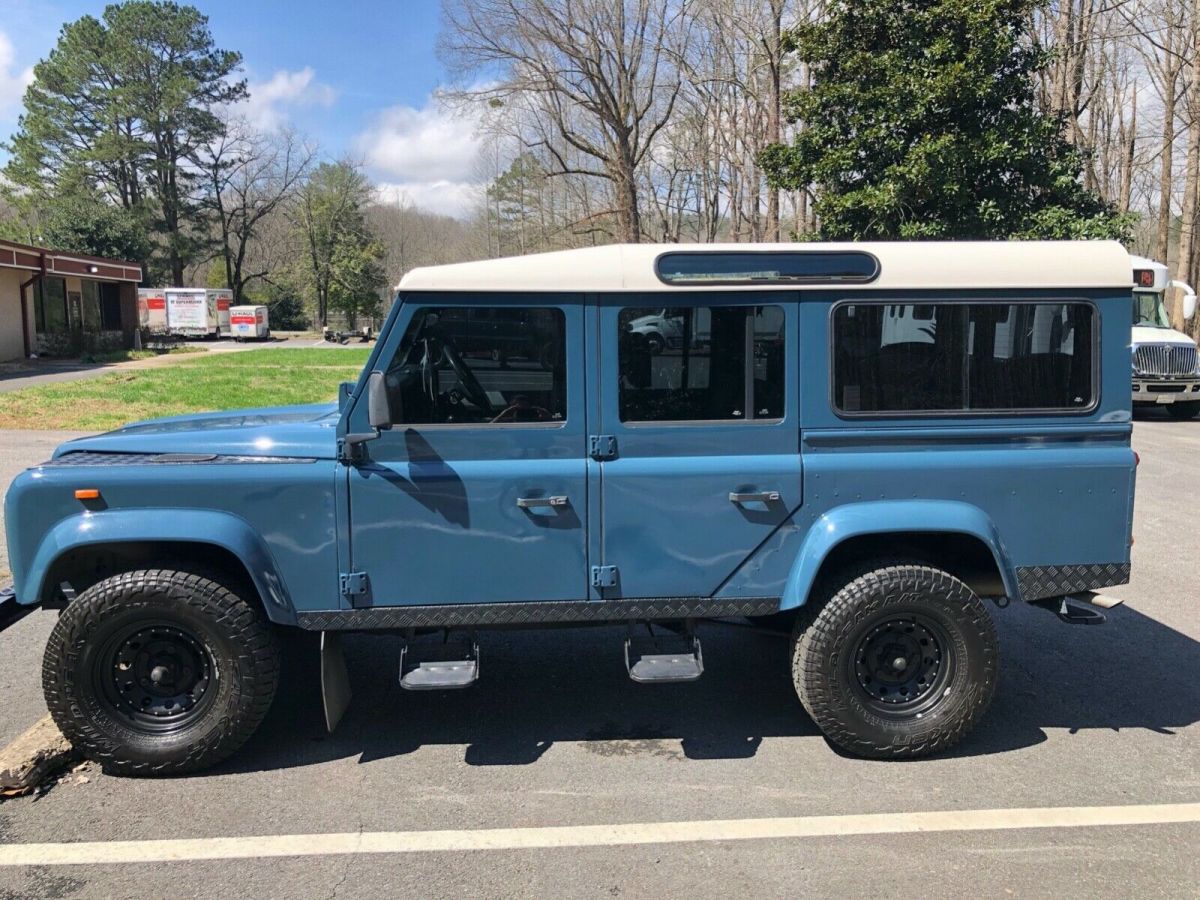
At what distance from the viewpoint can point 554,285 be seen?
381cm

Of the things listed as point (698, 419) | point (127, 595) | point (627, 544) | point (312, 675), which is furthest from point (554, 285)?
point (312, 675)

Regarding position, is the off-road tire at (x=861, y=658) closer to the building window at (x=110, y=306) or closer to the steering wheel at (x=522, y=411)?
the steering wheel at (x=522, y=411)

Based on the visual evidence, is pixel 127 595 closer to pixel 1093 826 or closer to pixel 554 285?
pixel 554 285

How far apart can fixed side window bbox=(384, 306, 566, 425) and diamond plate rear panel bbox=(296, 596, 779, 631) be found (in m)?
0.79

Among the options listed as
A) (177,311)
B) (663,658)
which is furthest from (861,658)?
(177,311)

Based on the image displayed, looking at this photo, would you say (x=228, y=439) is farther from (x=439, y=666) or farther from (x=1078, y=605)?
(x=1078, y=605)

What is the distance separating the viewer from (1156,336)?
57.5ft

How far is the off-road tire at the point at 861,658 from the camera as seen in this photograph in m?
3.92

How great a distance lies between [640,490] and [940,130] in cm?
1543

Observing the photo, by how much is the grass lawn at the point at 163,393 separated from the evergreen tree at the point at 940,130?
11.3 meters

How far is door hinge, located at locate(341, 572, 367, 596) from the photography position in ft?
12.6

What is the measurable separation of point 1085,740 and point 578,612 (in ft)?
7.96

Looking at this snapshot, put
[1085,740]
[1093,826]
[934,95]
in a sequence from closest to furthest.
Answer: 1. [1093,826]
2. [1085,740]
3. [934,95]

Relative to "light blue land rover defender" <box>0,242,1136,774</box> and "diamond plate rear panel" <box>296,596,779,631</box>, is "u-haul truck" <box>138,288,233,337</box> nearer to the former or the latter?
"light blue land rover defender" <box>0,242,1136,774</box>
